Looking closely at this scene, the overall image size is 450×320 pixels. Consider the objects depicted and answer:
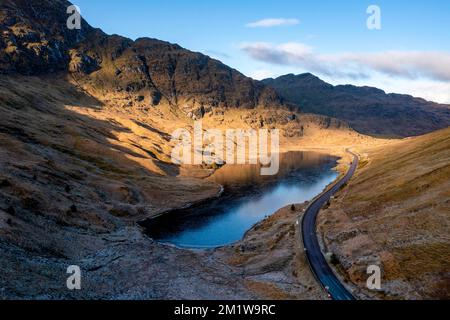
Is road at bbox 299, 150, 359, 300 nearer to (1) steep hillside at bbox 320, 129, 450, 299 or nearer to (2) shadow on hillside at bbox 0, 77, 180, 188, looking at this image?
(1) steep hillside at bbox 320, 129, 450, 299

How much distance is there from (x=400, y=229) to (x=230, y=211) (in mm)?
65992

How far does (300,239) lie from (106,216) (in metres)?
50.9

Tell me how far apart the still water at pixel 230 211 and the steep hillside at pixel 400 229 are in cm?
2839

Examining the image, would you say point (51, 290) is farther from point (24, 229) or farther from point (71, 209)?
point (71, 209)

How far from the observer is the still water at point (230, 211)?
4075 inches

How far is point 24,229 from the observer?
2638 inches

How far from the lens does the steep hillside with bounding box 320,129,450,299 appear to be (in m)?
56.5

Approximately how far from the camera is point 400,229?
242 ft
